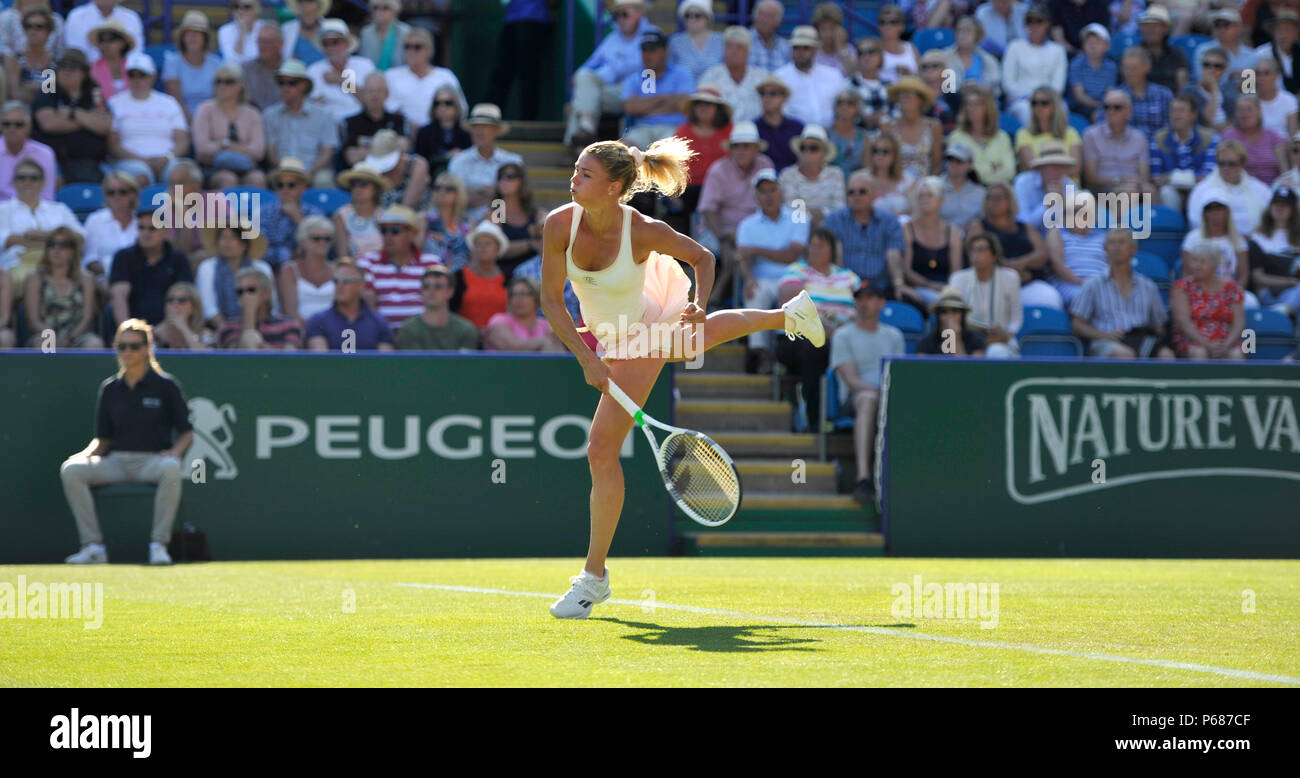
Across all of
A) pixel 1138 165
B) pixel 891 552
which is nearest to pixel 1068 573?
pixel 891 552

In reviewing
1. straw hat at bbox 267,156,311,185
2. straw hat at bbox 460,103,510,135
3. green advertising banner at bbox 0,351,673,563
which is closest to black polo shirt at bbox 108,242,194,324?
green advertising banner at bbox 0,351,673,563

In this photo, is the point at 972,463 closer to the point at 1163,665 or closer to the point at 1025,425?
the point at 1025,425

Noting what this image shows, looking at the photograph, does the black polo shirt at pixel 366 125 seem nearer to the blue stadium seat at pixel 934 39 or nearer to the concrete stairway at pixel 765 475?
the concrete stairway at pixel 765 475

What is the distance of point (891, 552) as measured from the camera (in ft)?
40.8

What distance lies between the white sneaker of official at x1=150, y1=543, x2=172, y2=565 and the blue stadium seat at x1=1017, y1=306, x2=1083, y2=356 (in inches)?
272

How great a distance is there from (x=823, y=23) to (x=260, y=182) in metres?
5.88

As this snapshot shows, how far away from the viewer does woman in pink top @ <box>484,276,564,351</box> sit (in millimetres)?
13086

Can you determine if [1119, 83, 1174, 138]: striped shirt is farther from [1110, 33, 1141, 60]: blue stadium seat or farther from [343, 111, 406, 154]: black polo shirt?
[343, 111, 406, 154]: black polo shirt

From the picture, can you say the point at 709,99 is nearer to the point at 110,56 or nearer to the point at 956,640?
the point at 110,56

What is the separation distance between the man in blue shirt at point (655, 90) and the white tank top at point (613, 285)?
318 inches

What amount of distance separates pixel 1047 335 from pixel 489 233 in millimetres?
4645

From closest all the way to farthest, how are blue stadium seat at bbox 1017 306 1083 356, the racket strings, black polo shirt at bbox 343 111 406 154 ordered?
→ 1. the racket strings
2. blue stadium seat at bbox 1017 306 1083 356
3. black polo shirt at bbox 343 111 406 154

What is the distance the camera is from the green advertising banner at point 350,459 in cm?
1178

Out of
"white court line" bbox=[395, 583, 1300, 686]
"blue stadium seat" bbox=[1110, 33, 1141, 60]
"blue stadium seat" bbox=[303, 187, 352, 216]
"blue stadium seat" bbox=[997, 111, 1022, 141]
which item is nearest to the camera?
"white court line" bbox=[395, 583, 1300, 686]
